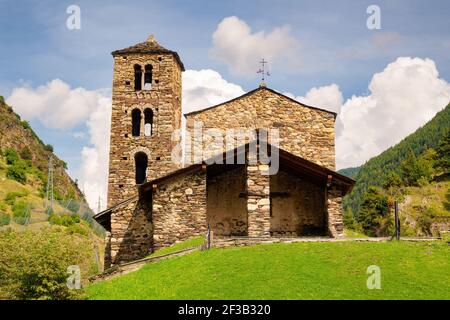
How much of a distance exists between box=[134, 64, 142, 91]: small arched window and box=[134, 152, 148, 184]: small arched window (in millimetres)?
3917

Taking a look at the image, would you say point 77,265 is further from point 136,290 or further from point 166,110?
point 166,110

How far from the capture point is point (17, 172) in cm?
8644

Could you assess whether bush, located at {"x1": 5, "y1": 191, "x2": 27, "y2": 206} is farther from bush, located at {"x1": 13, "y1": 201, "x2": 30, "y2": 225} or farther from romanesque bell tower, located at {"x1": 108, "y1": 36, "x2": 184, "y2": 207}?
romanesque bell tower, located at {"x1": 108, "y1": 36, "x2": 184, "y2": 207}

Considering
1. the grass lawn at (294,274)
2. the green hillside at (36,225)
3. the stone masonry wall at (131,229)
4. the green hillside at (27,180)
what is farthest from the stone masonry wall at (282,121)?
the green hillside at (27,180)

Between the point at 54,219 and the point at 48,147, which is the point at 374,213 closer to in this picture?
the point at 54,219

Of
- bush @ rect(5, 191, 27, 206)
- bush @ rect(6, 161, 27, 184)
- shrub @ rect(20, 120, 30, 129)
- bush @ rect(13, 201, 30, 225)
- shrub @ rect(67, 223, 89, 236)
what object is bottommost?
shrub @ rect(67, 223, 89, 236)

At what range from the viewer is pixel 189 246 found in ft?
64.1

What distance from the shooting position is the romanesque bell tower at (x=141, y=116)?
29891 mm

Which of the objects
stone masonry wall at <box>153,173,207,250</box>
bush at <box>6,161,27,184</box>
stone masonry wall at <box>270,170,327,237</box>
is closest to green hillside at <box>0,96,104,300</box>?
bush at <box>6,161,27,184</box>

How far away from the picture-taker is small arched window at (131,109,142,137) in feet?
102

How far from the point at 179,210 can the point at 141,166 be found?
1023 centimetres

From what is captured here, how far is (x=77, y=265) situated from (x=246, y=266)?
503cm

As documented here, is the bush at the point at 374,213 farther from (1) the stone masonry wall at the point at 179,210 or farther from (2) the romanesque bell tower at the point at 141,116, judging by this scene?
(1) the stone masonry wall at the point at 179,210
